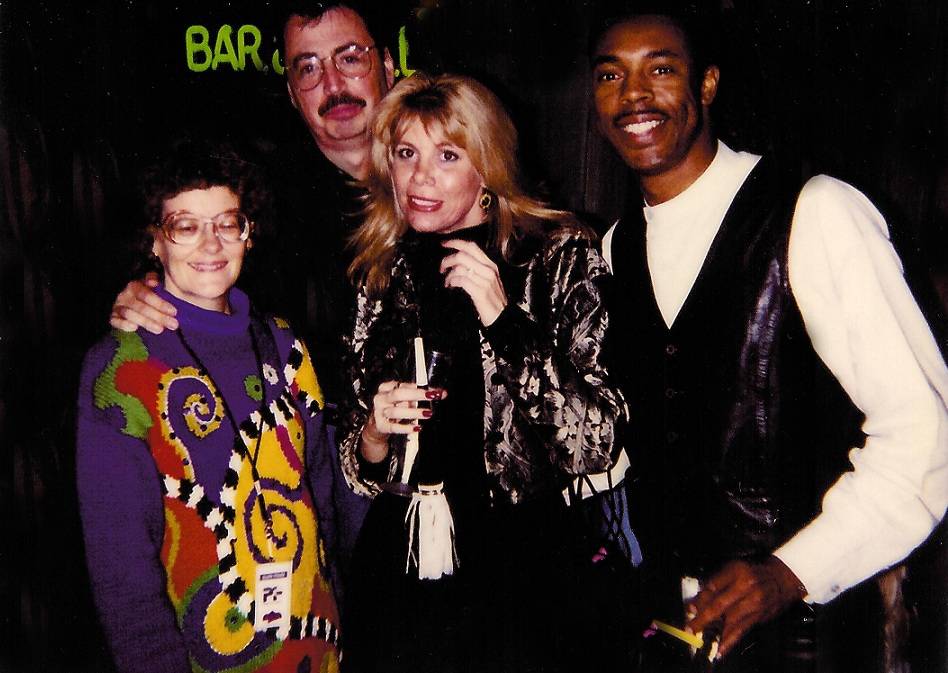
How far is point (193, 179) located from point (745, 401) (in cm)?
95

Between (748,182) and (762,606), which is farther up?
(748,182)

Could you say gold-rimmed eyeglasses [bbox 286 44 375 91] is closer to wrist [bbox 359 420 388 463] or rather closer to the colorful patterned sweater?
the colorful patterned sweater

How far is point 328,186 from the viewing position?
1.53m

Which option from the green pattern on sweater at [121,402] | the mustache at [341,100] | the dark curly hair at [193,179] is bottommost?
the green pattern on sweater at [121,402]

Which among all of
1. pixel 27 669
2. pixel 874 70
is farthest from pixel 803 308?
pixel 27 669

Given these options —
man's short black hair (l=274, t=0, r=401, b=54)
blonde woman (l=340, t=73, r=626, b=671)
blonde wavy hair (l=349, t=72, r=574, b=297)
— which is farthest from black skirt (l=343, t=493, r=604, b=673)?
man's short black hair (l=274, t=0, r=401, b=54)

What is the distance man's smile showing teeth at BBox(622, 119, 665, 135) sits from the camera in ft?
4.23

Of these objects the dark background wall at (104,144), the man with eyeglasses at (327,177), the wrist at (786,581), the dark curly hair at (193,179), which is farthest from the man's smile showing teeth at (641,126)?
A: the wrist at (786,581)

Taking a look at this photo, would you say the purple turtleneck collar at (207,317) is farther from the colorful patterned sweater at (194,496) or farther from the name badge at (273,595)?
the name badge at (273,595)

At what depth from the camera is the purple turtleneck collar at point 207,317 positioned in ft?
4.07

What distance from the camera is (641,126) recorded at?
130 centimetres

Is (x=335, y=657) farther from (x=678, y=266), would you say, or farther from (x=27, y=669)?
(x=678, y=266)

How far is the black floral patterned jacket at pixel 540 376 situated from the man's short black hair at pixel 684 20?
1.14ft

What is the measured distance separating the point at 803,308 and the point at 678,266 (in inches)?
8.5
